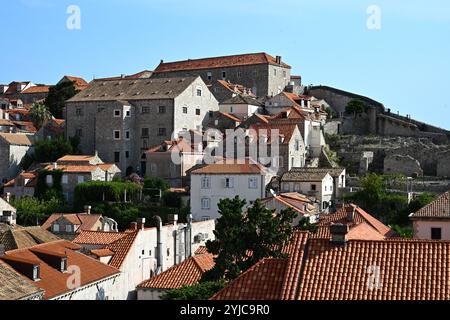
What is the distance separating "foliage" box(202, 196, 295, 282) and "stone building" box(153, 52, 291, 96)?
2352 inches

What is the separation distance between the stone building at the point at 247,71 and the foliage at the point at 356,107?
9.47m

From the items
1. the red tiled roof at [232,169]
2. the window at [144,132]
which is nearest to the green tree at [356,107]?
the window at [144,132]

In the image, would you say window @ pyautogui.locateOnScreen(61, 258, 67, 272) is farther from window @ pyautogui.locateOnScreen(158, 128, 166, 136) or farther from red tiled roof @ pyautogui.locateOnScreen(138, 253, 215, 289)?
window @ pyautogui.locateOnScreen(158, 128, 166, 136)

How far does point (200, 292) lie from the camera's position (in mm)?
22562

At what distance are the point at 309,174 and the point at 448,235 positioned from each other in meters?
25.5

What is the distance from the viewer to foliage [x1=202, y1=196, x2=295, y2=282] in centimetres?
2505

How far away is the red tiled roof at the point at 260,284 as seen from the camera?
16.6 meters

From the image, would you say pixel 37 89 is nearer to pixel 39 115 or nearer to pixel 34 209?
pixel 39 115

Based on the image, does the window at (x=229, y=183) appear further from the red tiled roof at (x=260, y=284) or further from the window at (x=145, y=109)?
the red tiled roof at (x=260, y=284)

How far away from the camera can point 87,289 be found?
2777 cm
